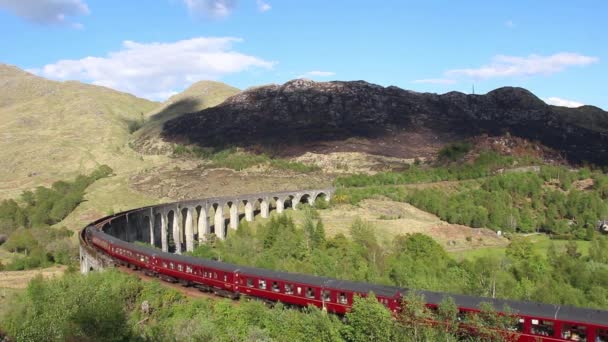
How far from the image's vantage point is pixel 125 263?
48.5 meters

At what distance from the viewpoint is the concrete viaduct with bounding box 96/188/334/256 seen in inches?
2977

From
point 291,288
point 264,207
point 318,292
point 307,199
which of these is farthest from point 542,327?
point 307,199

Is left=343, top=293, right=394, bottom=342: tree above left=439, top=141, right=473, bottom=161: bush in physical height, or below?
below

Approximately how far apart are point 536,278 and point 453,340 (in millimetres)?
27964

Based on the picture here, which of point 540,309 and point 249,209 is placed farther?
point 249,209

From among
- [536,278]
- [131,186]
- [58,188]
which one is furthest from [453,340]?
[58,188]

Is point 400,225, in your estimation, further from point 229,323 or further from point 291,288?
point 229,323

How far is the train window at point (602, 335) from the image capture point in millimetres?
23027

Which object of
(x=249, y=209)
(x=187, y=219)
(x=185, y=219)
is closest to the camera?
(x=187, y=219)

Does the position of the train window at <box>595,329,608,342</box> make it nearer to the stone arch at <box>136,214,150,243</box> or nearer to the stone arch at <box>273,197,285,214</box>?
the stone arch at <box>136,214,150,243</box>

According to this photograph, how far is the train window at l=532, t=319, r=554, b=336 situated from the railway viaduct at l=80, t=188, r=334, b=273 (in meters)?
43.4

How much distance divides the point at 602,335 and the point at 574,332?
3.97 ft

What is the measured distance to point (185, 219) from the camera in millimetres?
92562

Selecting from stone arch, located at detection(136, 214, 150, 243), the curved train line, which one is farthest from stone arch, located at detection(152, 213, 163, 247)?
the curved train line
